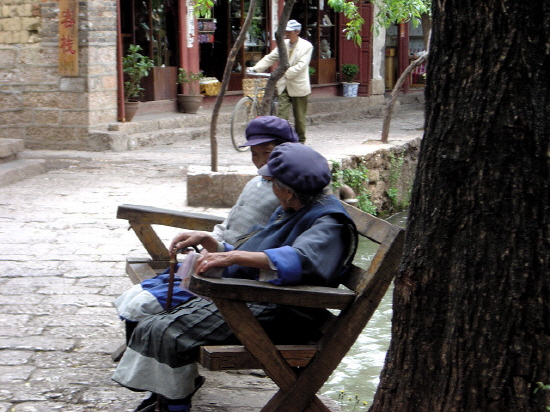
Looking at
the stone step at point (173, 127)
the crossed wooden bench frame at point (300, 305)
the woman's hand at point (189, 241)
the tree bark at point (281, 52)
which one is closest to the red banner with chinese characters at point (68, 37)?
the stone step at point (173, 127)

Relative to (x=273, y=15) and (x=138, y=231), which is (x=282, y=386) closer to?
(x=138, y=231)

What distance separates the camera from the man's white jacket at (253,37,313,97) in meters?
10.5

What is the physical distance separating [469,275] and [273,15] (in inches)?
575

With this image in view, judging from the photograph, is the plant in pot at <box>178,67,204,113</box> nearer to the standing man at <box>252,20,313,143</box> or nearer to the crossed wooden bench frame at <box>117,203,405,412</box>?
the standing man at <box>252,20,313,143</box>

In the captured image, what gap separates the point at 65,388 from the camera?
360 centimetres

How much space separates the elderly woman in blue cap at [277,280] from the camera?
9.34ft

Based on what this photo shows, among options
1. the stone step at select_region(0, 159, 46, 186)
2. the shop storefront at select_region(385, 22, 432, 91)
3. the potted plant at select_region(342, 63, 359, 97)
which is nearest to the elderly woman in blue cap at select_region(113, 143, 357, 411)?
the stone step at select_region(0, 159, 46, 186)

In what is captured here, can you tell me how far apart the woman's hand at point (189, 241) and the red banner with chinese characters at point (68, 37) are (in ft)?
27.9

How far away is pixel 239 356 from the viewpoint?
282 centimetres

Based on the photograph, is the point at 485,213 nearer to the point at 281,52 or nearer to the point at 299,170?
the point at 299,170

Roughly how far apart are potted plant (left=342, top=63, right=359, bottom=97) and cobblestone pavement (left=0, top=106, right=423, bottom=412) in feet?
23.8

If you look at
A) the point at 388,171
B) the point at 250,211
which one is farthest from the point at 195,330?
the point at 388,171

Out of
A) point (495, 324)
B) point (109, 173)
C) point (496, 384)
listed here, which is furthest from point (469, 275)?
point (109, 173)

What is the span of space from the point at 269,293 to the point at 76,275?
3.12 meters
